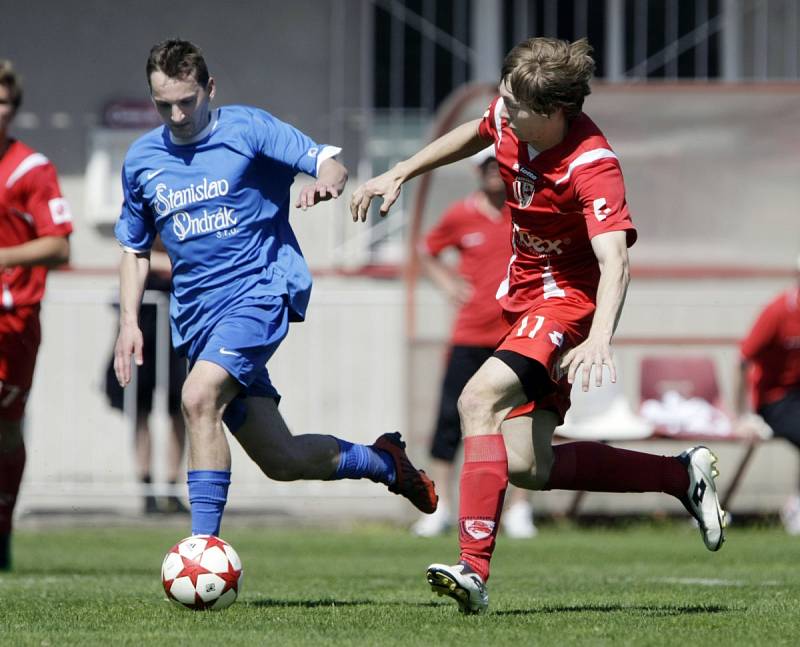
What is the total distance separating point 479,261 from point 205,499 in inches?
220

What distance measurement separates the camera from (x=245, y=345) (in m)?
6.14

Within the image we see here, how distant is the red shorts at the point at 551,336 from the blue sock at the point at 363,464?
78 cm

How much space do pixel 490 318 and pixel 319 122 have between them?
4206mm

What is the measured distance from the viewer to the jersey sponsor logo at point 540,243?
5957mm

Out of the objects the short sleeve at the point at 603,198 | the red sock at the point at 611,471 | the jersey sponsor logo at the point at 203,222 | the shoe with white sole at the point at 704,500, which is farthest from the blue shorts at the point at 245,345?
the shoe with white sole at the point at 704,500

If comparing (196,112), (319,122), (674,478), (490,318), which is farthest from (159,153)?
(319,122)

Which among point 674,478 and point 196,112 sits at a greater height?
point 196,112

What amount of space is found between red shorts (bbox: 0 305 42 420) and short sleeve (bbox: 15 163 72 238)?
43 centimetres

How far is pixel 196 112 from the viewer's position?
636 cm

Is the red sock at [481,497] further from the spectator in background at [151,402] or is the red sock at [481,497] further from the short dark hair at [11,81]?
the spectator in background at [151,402]

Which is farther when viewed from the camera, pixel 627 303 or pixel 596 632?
pixel 627 303

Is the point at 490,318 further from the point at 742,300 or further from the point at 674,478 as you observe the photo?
the point at 674,478

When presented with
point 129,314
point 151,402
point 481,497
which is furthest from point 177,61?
point 151,402

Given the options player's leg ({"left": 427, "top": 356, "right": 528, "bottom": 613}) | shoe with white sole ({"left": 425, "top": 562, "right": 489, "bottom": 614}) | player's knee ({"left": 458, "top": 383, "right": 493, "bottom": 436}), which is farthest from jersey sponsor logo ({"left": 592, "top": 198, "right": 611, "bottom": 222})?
shoe with white sole ({"left": 425, "top": 562, "right": 489, "bottom": 614})
